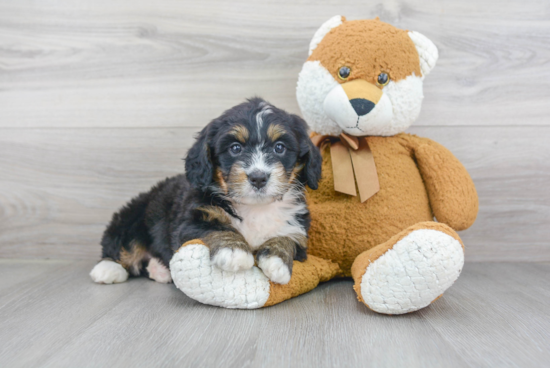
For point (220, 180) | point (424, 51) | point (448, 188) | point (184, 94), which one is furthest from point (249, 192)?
point (184, 94)

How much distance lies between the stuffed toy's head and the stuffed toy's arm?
0.21 m

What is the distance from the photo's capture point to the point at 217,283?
163 centimetres

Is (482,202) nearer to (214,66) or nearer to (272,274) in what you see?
(272,274)

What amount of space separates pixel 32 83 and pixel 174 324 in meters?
2.00

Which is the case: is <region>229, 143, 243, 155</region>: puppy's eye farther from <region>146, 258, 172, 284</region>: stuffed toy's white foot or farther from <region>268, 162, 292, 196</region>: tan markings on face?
<region>146, 258, 172, 284</region>: stuffed toy's white foot

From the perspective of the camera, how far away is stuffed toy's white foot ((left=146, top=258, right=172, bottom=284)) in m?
2.18

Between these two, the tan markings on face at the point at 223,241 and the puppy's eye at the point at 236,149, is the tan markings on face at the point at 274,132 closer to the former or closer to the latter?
the puppy's eye at the point at 236,149

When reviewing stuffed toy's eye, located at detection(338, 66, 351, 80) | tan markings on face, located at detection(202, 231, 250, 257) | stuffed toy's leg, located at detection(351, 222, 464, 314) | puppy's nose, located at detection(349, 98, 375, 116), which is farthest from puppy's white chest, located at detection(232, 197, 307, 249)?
stuffed toy's eye, located at detection(338, 66, 351, 80)

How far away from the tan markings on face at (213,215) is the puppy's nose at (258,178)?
0.25 metres

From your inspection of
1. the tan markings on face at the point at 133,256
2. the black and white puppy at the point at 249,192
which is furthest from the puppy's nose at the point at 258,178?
the tan markings on face at the point at 133,256

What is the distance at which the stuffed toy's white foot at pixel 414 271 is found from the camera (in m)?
1.47

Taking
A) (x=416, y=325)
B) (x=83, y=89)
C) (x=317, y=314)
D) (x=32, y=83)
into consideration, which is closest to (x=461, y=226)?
(x=416, y=325)

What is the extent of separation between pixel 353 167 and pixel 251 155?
1.85 ft

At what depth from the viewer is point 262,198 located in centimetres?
170
